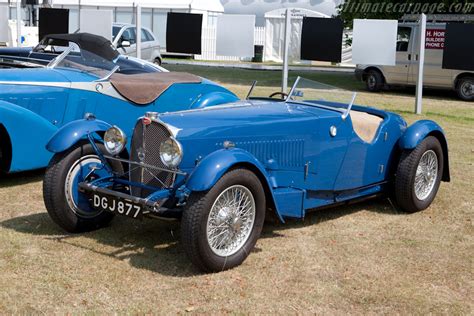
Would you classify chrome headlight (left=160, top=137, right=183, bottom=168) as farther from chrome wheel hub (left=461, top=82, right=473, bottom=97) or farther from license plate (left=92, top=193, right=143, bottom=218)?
chrome wheel hub (left=461, top=82, right=473, bottom=97)

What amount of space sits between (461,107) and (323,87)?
403 inches

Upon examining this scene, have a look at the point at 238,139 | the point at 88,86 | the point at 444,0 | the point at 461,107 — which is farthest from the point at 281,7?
the point at 238,139

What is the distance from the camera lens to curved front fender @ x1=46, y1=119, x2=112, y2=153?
537cm

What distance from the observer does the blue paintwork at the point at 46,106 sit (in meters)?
6.97

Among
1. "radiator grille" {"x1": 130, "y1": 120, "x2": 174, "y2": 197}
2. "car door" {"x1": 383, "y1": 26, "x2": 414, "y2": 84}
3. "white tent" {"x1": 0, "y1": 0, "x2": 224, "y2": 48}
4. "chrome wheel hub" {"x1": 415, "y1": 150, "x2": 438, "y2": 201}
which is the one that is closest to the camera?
"radiator grille" {"x1": 130, "y1": 120, "x2": 174, "y2": 197}

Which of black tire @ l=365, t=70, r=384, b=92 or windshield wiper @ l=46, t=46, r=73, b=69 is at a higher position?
windshield wiper @ l=46, t=46, r=73, b=69

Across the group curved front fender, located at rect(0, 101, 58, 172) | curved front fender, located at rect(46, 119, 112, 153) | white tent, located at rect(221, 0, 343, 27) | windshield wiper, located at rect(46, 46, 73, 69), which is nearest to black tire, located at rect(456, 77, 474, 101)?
windshield wiper, located at rect(46, 46, 73, 69)

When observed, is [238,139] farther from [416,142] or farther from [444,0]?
[444,0]

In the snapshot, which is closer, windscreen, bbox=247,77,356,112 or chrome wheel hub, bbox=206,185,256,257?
chrome wheel hub, bbox=206,185,256,257

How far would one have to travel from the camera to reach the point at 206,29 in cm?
3112

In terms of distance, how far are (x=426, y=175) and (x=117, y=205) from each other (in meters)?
3.18

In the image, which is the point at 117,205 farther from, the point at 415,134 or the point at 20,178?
the point at 20,178

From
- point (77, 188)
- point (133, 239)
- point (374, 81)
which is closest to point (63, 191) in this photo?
point (77, 188)

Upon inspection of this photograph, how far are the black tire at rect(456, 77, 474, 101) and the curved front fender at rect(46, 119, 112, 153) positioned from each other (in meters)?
13.6
